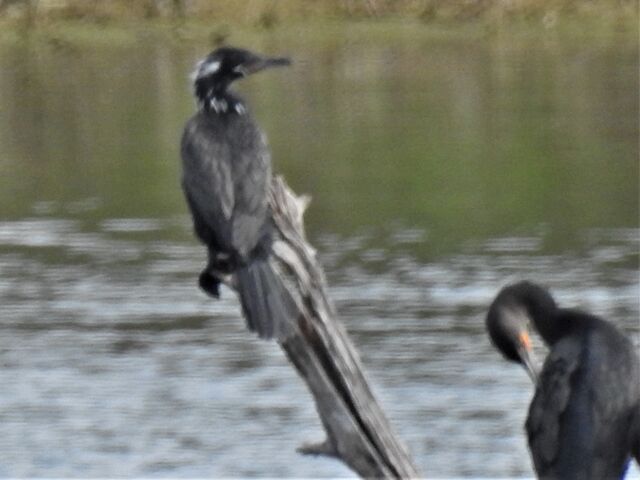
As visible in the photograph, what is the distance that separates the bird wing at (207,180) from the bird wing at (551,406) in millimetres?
1172

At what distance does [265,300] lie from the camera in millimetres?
5926

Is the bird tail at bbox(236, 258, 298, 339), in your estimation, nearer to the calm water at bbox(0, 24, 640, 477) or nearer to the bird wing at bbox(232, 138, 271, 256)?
the bird wing at bbox(232, 138, 271, 256)

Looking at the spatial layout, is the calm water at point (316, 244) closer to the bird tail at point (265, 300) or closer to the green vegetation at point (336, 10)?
the bird tail at point (265, 300)

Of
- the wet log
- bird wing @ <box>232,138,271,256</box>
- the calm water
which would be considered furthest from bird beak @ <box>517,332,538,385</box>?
the calm water

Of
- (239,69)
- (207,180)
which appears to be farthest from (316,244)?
(207,180)

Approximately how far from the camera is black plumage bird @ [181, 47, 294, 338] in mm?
6035

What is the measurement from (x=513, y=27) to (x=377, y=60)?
141 inches

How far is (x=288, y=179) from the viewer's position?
15586 millimetres

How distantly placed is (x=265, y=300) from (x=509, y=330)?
687mm

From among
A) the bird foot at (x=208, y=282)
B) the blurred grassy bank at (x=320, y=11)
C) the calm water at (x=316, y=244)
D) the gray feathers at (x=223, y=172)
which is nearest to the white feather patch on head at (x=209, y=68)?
the gray feathers at (x=223, y=172)

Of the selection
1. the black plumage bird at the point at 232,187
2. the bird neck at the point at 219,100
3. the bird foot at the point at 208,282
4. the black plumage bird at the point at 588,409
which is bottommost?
the black plumage bird at the point at 588,409

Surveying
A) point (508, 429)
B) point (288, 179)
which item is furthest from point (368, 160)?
point (508, 429)

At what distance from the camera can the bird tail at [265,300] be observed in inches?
225

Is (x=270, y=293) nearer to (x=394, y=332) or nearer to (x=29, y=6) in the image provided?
(x=394, y=332)
